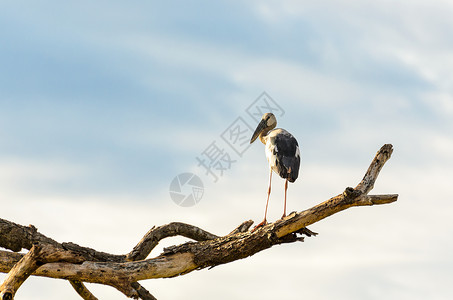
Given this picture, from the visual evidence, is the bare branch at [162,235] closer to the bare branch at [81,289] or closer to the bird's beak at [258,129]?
the bare branch at [81,289]

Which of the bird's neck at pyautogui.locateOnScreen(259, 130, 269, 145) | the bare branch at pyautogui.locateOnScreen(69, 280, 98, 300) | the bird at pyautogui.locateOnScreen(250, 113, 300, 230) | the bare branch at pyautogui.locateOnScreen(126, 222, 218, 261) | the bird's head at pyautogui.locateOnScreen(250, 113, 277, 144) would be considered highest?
the bird's head at pyautogui.locateOnScreen(250, 113, 277, 144)

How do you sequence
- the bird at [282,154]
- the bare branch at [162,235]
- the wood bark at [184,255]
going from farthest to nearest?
the bird at [282,154] → the bare branch at [162,235] → the wood bark at [184,255]

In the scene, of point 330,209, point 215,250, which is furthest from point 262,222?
point 330,209

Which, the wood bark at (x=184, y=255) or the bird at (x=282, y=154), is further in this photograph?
the bird at (x=282, y=154)

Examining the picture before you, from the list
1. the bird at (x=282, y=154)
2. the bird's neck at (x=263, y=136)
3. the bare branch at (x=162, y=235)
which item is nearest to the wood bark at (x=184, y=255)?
the bare branch at (x=162, y=235)

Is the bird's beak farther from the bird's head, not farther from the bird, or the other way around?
the bird

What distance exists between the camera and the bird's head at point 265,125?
577 inches

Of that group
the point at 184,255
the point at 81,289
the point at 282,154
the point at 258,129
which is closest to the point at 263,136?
the point at 258,129

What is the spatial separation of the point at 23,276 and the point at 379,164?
6.24m

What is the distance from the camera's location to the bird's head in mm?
14658

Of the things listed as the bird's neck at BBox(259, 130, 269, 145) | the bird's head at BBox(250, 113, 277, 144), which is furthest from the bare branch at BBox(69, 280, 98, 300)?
the bird's neck at BBox(259, 130, 269, 145)

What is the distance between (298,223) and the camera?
10094 millimetres

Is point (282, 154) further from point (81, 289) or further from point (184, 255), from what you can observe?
point (81, 289)

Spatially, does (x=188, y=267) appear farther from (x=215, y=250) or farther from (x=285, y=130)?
(x=285, y=130)
